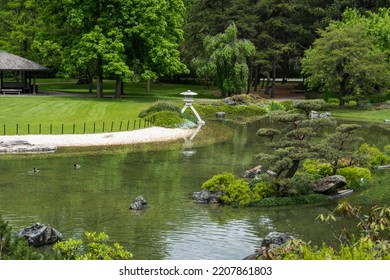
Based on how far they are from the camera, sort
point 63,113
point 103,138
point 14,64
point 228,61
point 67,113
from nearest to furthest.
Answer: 1. point 103,138
2. point 63,113
3. point 67,113
4. point 14,64
5. point 228,61

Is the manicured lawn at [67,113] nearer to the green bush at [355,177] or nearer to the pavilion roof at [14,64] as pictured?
the pavilion roof at [14,64]

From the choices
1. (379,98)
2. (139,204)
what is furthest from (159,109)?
(139,204)

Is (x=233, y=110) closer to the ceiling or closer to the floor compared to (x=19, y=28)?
closer to the floor

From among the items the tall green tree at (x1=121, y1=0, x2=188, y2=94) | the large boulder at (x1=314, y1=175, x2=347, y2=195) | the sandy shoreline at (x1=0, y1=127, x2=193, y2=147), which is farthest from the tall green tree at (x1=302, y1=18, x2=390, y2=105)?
the large boulder at (x1=314, y1=175, x2=347, y2=195)

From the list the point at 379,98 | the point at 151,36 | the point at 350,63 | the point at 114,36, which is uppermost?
the point at 151,36

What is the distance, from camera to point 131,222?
19734 mm

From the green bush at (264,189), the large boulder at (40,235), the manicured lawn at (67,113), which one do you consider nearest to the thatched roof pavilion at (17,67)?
the manicured lawn at (67,113)

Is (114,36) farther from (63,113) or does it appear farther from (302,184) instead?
(302,184)

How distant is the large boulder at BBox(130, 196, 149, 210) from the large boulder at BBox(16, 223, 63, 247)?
416cm

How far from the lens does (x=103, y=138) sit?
3603 cm

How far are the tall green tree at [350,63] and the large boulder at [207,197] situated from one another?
1375 inches

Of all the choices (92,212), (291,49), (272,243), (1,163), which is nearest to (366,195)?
(272,243)

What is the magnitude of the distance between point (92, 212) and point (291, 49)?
5184cm

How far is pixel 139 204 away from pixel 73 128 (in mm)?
17972
